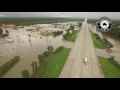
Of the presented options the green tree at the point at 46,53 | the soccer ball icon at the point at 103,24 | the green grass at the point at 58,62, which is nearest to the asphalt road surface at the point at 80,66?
the green grass at the point at 58,62

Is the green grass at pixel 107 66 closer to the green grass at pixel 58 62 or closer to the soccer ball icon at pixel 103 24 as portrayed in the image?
the green grass at pixel 58 62

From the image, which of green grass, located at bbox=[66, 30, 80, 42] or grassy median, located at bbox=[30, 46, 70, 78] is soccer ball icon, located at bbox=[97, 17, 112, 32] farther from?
green grass, located at bbox=[66, 30, 80, 42]

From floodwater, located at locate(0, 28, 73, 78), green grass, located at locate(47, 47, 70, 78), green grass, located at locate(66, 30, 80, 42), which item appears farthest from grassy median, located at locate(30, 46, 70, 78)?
green grass, located at locate(66, 30, 80, 42)

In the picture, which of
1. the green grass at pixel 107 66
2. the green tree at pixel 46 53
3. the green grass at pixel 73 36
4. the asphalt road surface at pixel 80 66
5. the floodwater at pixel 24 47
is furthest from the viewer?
the green grass at pixel 73 36

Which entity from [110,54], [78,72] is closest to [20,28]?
[78,72]

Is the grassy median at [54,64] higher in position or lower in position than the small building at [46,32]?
lower

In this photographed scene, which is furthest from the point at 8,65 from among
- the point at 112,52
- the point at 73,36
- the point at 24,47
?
the point at 112,52
